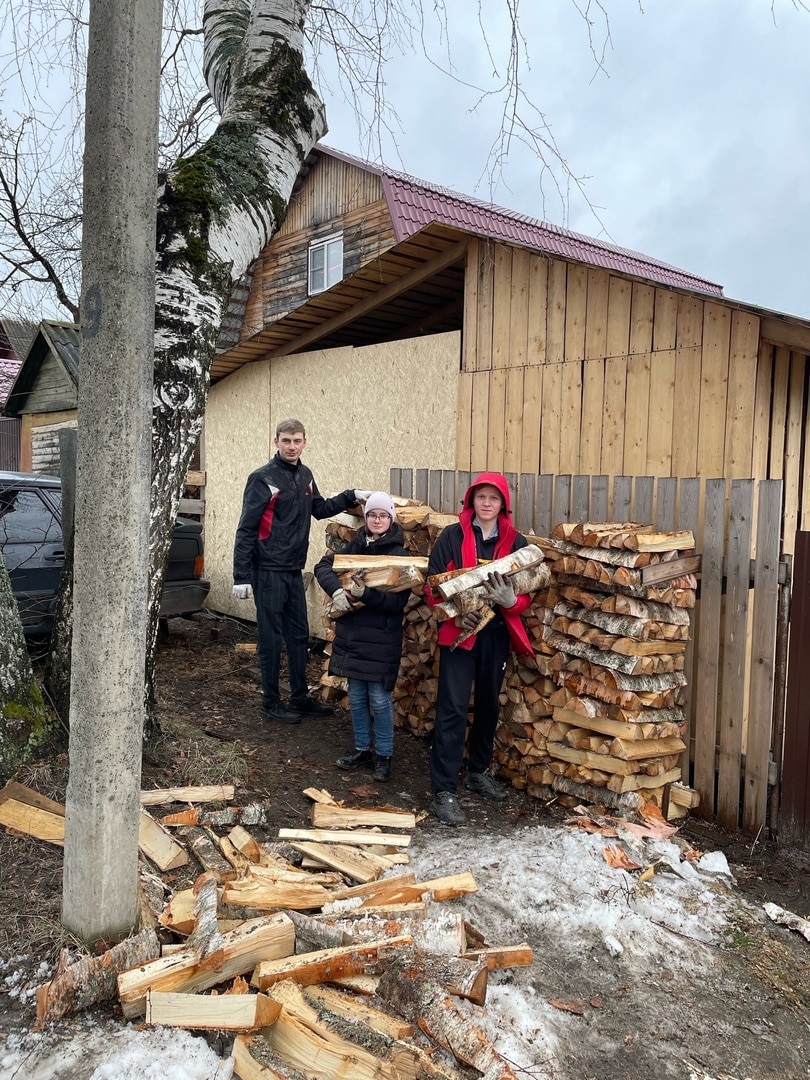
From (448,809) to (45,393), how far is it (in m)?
16.4

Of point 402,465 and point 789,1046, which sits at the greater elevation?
point 402,465

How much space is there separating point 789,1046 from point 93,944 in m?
2.46

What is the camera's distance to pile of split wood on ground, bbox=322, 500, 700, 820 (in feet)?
14.3

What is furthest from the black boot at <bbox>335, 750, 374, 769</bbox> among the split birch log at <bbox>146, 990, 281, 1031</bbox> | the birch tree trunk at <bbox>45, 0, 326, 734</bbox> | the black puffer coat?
the split birch log at <bbox>146, 990, 281, 1031</bbox>

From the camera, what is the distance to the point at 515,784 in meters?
5.01

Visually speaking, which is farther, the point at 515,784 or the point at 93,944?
the point at 515,784

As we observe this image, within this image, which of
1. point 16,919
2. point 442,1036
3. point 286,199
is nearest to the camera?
point 442,1036

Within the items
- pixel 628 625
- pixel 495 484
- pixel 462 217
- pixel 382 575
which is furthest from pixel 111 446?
pixel 462 217

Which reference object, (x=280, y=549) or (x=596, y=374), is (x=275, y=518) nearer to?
(x=280, y=549)

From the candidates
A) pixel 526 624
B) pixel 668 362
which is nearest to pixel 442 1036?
pixel 526 624

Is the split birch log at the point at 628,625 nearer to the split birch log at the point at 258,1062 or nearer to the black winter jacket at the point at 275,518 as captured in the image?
the black winter jacket at the point at 275,518

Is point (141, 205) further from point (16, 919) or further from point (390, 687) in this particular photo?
point (390, 687)

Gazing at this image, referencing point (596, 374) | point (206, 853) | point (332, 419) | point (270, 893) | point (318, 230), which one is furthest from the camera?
point (318, 230)

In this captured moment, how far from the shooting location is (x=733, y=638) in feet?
14.7
